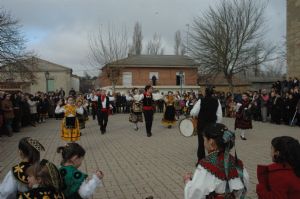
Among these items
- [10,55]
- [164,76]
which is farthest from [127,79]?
[10,55]

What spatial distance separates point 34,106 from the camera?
2109cm

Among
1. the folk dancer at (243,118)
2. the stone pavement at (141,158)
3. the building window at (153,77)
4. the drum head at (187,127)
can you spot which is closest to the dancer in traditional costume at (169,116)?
the stone pavement at (141,158)

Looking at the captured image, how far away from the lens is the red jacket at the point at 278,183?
336 cm

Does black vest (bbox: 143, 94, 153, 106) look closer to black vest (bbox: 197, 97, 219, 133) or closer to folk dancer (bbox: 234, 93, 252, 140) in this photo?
folk dancer (bbox: 234, 93, 252, 140)

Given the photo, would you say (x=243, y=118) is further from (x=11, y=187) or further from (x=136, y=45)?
(x=136, y=45)

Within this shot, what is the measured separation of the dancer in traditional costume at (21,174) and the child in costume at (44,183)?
1.38ft

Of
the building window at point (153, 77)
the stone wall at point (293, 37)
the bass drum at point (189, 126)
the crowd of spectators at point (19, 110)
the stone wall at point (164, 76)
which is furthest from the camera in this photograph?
the building window at point (153, 77)

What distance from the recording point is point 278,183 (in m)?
3.40

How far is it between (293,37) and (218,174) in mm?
24750

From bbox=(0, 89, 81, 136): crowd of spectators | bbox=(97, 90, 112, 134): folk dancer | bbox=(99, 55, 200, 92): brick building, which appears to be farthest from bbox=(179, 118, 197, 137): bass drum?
bbox=(99, 55, 200, 92): brick building

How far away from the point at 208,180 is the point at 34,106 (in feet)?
61.4

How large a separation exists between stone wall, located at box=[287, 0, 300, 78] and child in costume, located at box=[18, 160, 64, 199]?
24.4 meters

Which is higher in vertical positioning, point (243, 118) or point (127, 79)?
point (127, 79)

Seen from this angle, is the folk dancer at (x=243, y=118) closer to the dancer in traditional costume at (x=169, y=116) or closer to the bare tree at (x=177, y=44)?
the dancer in traditional costume at (x=169, y=116)
